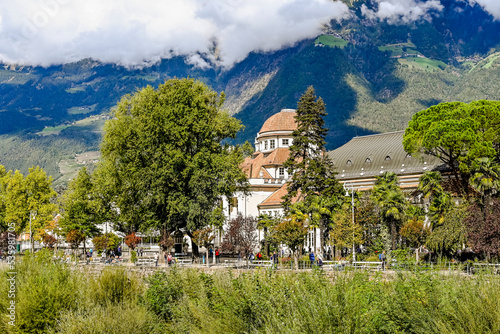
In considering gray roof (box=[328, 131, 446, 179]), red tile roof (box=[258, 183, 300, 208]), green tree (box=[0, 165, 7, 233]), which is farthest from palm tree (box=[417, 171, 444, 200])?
green tree (box=[0, 165, 7, 233])

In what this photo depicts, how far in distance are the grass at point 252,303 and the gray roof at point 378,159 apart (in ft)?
139

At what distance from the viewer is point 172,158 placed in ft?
155

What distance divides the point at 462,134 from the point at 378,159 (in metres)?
22.4

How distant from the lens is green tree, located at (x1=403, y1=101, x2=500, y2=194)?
49.7 metres

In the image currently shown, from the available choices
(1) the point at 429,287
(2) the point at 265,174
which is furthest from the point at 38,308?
(2) the point at 265,174

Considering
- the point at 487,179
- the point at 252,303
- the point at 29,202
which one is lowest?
the point at 252,303

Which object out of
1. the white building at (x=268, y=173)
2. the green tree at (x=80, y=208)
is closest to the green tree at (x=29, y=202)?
the green tree at (x=80, y=208)

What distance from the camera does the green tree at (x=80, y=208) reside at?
185 ft

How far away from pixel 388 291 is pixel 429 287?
2.64m

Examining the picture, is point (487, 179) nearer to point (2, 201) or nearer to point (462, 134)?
point (462, 134)

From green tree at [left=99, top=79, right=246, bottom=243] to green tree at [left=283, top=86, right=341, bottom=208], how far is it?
557 cm

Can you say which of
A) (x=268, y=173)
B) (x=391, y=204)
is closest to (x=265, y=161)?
(x=268, y=173)

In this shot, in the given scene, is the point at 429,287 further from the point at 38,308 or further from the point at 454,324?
the point at 38,308

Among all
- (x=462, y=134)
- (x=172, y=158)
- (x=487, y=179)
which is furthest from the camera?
(x=462, y=134)
